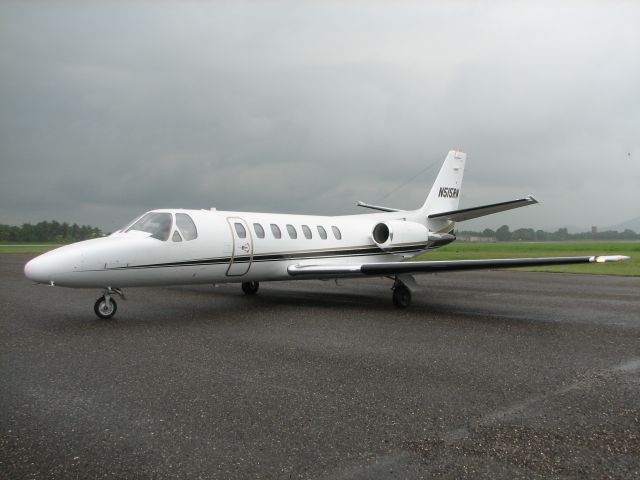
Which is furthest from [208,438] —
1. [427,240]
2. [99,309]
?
[427,240]

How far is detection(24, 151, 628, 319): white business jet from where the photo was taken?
8.54 meters

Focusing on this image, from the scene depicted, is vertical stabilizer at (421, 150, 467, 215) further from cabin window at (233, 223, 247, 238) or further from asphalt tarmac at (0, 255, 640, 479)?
cabin window at (233, 223, 247, 238)

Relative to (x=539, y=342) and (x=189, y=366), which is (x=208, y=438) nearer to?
(x=189, y=366)

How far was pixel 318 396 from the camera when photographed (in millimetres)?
4828

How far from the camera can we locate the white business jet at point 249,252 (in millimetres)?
8539

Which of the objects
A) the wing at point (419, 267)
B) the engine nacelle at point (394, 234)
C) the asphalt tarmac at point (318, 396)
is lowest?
the asphalt tarmac at point (318, 396)

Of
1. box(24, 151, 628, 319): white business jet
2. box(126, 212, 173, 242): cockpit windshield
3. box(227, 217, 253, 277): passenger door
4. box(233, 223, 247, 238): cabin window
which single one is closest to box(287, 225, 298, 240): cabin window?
box(24, 151, 628, 319): white business jet

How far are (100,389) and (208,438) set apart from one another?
189 centimetres

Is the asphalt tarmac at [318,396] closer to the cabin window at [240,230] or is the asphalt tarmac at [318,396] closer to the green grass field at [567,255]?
the cabin window at [240,230]

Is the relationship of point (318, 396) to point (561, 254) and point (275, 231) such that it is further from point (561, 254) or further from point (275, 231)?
point (561, 254)

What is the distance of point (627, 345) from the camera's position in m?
7.45

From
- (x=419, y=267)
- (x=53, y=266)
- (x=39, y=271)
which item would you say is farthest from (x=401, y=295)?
(x=39, y=271)

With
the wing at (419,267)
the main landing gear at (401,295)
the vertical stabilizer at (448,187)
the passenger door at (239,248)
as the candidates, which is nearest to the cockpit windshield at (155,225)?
the passenger door at (239,248)

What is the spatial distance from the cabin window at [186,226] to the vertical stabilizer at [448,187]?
944 centimetres
